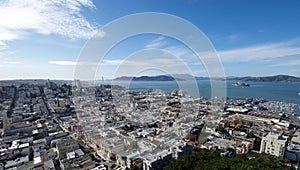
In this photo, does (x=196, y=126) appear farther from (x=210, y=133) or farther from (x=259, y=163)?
(x=259, y=163)

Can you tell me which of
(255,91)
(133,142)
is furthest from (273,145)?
(255,91)

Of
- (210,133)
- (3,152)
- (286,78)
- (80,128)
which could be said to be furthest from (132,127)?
(286,78)

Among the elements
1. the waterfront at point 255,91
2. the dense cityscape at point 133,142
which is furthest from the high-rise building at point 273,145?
the waterfront at point 255,91

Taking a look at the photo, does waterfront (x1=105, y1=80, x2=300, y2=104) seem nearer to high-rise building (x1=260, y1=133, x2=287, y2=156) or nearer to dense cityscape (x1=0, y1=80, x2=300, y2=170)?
dense cityscape (x1=0, y1=80, x2=300, y2=170)

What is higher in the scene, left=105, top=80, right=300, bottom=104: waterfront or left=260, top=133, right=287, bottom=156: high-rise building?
left=105, top=80, right=300, bottom=104: waterfront

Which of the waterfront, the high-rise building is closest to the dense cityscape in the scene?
the high-rise building

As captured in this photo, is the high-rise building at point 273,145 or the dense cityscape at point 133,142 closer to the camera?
the dense cityscape at point 133,142

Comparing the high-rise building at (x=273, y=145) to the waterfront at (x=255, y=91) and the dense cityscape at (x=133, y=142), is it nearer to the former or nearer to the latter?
the dense cityscape at (x=133, y=142)

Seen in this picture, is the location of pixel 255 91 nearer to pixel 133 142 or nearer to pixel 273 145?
pixel 273 145

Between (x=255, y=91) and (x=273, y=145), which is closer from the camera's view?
(x=273, y=145)
